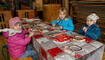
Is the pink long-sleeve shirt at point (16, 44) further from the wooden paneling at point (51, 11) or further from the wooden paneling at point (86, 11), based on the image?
the wooden paneling at point (51, 11)

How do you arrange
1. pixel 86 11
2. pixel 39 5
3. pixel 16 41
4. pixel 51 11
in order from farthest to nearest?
pixel 39 5 < pixel 51 11 < pixel 86 11 < pixel 16 41

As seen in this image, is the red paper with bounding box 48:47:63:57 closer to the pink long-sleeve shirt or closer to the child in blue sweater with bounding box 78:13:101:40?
the pink long-sleeve shirt

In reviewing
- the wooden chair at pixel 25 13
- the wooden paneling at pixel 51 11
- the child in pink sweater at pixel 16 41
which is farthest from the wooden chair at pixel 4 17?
the child in pink sweater at pixel 16 41

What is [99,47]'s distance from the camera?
127cm

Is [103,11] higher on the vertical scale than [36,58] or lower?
higher

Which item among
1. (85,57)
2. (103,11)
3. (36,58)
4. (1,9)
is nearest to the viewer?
(85,57)

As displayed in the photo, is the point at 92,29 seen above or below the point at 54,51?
above

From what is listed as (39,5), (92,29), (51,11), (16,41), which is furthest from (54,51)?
(39,5)

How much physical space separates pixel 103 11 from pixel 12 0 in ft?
14.5

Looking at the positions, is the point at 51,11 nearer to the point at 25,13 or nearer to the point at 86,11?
the point at 25,13

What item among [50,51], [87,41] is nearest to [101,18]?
[87,41]

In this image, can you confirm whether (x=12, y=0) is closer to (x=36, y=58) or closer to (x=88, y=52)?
(x=36, y=58)

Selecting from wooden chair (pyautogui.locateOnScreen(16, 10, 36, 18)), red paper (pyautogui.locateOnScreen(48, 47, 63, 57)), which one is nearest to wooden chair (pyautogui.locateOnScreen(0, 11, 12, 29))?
wooden chair (pyautogui.locateOnScreen(16, 10, 36, 18))

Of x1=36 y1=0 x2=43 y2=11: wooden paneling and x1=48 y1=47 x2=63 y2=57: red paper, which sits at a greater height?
Result: x1=36 y1=0 x2=43 y2=11: wooden paneling
